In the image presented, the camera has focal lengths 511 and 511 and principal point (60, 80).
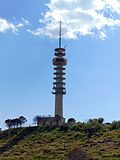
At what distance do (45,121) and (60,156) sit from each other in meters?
59.3

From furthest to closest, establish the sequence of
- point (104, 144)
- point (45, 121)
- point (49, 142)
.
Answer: point (45, 121) < point (49, 142) < point (104, 144)

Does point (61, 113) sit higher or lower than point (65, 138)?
higher

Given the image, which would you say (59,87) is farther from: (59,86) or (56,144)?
(56,144)

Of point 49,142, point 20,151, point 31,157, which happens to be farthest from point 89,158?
point 49,142

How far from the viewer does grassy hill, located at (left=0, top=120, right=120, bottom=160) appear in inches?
3745

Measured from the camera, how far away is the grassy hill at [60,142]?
95.1 m

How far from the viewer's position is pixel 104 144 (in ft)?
353

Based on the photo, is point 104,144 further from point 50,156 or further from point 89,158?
point 89,158

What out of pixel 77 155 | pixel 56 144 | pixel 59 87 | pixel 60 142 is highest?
pixel 59 87

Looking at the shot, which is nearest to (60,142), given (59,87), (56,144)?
(56,144)

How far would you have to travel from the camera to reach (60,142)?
395 ft

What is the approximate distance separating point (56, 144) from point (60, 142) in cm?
356

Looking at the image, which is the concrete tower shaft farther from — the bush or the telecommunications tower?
the bush

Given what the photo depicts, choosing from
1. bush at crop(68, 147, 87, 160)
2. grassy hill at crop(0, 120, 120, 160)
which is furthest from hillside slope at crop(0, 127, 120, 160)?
bush at crop(68, 147, 87, 160)
